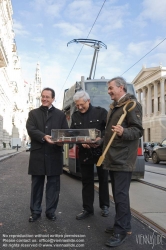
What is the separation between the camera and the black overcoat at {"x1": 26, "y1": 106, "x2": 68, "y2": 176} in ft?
14.2

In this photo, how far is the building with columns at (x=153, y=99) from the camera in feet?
191

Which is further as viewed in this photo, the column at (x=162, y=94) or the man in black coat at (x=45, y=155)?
the column at (x=162, y=94)

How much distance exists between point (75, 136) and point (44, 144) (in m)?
0.63

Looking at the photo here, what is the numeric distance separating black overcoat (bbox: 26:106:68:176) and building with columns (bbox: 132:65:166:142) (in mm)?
54583

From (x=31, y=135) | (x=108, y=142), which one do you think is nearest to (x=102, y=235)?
(x=108, y=142)

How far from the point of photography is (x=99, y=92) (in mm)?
8805

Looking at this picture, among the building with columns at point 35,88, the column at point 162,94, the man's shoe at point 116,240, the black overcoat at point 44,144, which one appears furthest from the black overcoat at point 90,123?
the building with columns at point 35,88

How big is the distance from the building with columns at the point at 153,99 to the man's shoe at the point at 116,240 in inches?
2177

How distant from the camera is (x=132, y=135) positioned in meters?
3.40

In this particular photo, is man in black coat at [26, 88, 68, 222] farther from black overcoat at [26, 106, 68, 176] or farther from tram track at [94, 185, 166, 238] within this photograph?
tram track at [94, 185, 166, 238]

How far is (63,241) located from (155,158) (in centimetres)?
1722

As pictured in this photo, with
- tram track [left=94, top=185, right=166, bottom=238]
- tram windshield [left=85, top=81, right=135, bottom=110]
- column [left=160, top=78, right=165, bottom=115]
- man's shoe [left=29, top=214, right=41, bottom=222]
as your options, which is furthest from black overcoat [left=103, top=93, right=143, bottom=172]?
column [left=160, top=78, right=165, bottom=115]

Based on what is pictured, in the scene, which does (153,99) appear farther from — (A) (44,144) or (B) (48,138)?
(B) (48,138)

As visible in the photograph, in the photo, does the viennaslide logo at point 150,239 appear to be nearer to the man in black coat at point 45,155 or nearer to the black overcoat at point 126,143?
the black overcoat at point 126,143
